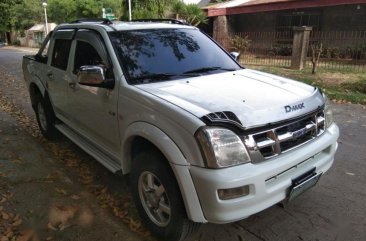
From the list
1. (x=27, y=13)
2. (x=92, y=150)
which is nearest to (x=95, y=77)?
(x=92, y=150)

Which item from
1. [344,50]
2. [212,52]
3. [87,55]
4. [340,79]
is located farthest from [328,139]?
[344,50]

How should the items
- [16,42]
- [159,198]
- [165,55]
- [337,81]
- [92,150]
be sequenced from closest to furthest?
[159,198], [165,55], [92,150], [337,81], [16,42]

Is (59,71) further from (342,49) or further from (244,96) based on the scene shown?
(342,49)

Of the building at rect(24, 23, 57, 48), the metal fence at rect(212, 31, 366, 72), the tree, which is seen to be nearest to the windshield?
the metal fence at rect(212, 31, 366, 72)

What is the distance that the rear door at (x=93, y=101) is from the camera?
3.85 metres

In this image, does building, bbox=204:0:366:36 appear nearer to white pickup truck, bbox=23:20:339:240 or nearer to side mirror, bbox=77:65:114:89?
white pickup truck, bbox=23:20:339:240

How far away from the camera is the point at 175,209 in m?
3.03

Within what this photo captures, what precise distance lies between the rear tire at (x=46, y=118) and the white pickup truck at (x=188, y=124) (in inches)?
45.7

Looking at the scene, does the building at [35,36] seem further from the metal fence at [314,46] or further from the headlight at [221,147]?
the headlight at [221,147]

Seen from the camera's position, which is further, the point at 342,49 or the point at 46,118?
the point at 342,49

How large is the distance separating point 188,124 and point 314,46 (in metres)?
13.8

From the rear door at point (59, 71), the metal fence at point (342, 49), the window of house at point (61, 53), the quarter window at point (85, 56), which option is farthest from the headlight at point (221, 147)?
the metal fence at point (342, 49)

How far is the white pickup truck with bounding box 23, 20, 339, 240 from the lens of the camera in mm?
2787

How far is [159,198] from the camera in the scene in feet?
10.7
